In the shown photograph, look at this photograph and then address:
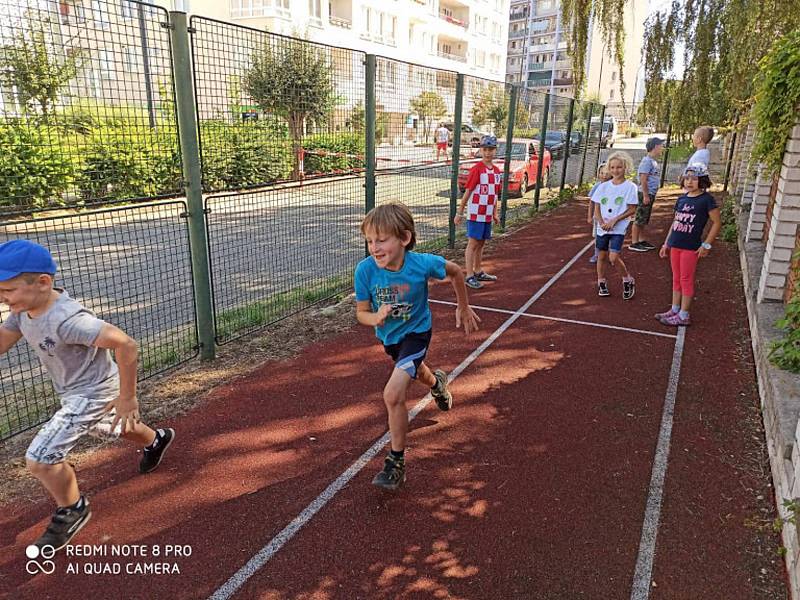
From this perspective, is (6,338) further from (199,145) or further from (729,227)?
(729,227)

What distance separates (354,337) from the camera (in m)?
6.09

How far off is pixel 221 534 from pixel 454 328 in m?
3.77

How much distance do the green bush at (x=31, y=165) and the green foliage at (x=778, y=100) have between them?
636 centimetres

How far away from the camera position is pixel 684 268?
6.38 meters

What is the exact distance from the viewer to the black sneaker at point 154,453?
3.70 meters

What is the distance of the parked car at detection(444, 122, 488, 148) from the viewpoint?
9661mm

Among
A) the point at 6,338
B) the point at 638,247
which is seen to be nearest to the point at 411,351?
the point at 6,338

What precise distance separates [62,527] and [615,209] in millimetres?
6580

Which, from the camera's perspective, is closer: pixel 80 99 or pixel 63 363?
pixel 63 363

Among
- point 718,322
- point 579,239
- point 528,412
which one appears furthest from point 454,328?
point 579,239

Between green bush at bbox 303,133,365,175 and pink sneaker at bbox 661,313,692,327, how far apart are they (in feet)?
13.3

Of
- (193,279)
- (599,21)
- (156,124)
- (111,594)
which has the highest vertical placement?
(599,21)

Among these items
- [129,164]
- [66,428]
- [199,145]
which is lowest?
[66,428]

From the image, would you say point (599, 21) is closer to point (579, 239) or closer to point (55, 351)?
point (579, 239)
